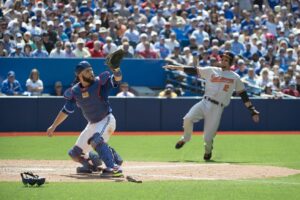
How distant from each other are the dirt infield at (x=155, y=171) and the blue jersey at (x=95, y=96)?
0.94 meters

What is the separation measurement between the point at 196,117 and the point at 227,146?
3579 millimetres

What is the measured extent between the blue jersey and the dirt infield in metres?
0.94

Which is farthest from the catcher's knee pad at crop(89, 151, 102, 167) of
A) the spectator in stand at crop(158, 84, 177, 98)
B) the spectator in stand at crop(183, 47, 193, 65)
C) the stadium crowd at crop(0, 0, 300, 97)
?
the spectator in stand at crop(183, 47, 193, 65)

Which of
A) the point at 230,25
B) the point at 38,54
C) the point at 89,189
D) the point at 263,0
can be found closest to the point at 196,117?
the point at 89,189

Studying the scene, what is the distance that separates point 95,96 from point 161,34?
45.2 ft

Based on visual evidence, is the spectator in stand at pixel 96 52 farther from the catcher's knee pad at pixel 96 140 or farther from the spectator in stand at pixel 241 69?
the catcher's knee pad at pixel 96 140

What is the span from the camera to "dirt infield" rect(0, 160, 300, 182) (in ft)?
38.0

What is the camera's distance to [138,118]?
22344 mm

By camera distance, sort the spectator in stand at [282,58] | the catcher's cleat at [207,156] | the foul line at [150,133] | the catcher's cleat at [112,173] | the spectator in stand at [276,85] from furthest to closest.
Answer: the spectator in stand at [282,58] < the spectator in stand at [276,85] < the foul line at [150,133] < the catcher's cleat at [207,156] < the catcher's cleat at [112,173]

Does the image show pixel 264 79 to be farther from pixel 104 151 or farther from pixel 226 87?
pixel 104 151

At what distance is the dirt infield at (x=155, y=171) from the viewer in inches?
456

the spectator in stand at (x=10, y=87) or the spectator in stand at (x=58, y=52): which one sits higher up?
the spectator in stand at (x=58, y=52)

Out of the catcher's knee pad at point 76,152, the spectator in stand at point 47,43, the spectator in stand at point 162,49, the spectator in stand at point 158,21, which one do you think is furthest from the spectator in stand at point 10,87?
the catcher's knee pad at point 76,152

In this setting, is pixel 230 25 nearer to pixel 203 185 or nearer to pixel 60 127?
pixel 60 127
